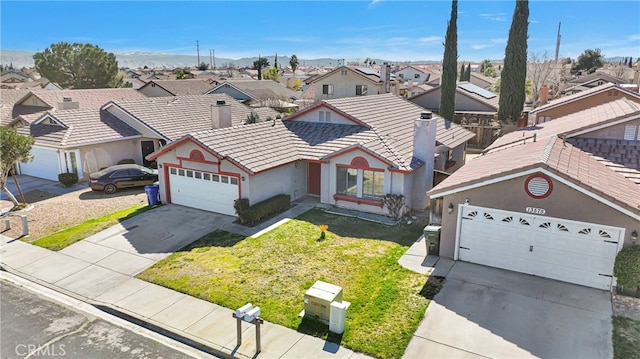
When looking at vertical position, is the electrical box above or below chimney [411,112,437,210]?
below

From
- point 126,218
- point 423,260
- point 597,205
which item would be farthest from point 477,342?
point 126,218

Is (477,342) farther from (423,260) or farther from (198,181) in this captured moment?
(198,181)

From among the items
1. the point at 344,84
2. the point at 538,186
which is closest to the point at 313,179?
the point at 538,186

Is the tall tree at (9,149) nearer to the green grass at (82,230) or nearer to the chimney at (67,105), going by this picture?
the green grass at (82,230)

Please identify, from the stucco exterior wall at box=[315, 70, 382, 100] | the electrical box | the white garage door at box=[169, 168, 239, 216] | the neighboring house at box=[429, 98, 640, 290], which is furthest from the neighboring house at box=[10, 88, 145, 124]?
the neighboring house at box=[429, 98, 640, 290]

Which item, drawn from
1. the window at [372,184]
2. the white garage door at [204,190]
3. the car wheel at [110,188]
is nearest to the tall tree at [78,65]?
the car wheel at [110,188]

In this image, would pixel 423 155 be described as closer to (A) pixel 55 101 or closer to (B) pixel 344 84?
(A) pixel 55 101

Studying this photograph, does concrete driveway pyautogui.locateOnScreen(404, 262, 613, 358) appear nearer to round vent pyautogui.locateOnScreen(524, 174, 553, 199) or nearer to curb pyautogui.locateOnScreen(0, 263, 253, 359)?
round vent pyautogui.locateOnScreen(524, 174, 553, 199)
